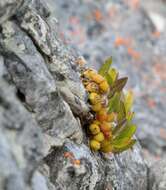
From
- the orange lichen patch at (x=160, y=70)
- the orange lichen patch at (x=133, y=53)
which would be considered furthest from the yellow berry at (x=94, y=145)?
the orange lichen patch at (x=160, y=70)

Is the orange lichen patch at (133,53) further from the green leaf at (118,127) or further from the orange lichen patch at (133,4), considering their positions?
the green leaf at (118,127)

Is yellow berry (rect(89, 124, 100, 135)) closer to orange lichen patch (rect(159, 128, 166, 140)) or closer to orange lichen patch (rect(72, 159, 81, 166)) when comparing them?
orange lichen patch (rect(72, 159, 81, 166))

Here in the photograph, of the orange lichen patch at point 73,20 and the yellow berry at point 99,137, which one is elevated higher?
the orange lichen patch at point 73,20

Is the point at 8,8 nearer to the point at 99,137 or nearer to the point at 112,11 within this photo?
the point at 99,137

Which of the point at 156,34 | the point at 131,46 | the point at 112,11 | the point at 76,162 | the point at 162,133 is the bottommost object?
the point at 76,162

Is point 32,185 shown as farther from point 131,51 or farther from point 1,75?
point 131,51

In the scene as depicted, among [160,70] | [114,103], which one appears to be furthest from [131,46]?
[114,103]

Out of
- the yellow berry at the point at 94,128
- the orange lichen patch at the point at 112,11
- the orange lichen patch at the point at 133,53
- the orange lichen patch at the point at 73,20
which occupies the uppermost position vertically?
the orange lichen patch at the point at 112,11

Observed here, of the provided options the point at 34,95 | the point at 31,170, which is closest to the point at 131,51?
the point at 34,95
